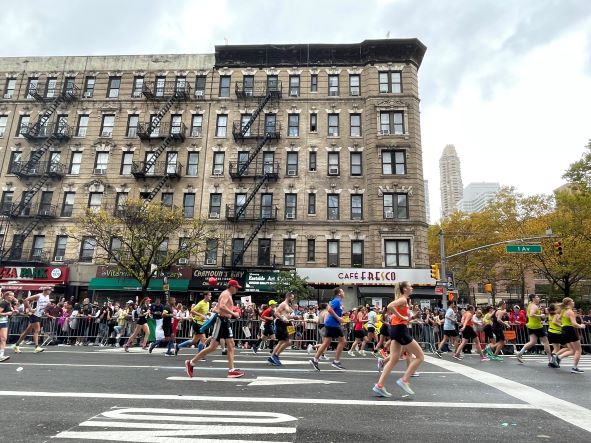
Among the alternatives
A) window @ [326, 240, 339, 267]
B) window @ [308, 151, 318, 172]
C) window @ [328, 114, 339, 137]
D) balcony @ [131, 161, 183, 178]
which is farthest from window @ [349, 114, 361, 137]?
balcony @ [131, 161, 183, 178]

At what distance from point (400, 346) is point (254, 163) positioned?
25.6 metres

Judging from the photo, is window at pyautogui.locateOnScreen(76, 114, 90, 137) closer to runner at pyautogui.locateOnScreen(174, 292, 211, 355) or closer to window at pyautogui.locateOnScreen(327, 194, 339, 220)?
window at pyautogui.locateOnScreen(327, 194, 339, 220)

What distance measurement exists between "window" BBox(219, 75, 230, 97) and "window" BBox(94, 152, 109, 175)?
35.0 feet

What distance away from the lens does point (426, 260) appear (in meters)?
28.3

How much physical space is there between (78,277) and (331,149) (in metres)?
21.2

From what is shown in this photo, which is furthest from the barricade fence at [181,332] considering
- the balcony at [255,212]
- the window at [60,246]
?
the window at [60,246]

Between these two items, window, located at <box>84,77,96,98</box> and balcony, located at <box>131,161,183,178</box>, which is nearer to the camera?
balcony, located at <box>131,161,183,178</box>

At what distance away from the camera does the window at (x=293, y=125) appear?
31391mm

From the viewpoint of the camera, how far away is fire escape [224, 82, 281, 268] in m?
29.2

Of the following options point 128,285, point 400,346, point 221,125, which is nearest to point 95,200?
point 128,285

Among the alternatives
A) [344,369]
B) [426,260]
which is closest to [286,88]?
[426,260]

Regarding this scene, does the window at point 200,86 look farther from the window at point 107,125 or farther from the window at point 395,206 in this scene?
the window at point 395,206

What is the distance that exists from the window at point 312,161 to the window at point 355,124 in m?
3.46

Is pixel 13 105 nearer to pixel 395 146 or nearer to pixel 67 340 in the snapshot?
pixel 67 340
